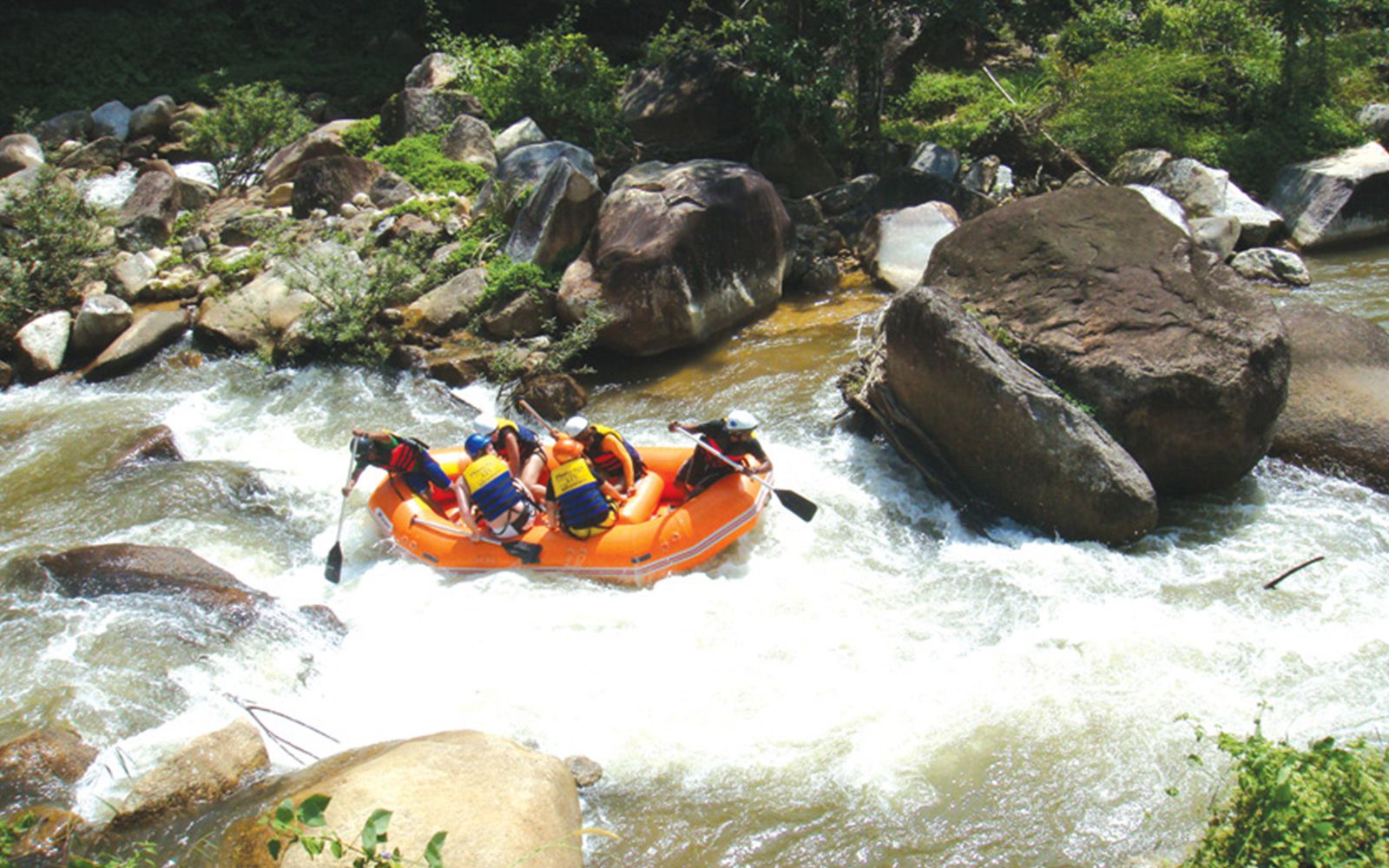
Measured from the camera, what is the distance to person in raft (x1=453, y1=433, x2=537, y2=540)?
7074mm

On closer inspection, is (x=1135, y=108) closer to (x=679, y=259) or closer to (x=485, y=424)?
(x=679, y=259)

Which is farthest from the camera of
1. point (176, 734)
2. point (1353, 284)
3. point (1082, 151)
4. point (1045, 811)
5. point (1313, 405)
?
point (1082, 151)

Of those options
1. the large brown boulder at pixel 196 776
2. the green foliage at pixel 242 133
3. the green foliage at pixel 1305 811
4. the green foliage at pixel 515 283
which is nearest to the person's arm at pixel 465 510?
the large brown boulder at pixel 196 776

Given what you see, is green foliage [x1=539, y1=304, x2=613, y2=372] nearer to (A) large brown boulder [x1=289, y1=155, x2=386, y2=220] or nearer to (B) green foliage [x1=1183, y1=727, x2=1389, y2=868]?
(A) large brown boulder [x1=289, y1=155, x2=386, y2=220]

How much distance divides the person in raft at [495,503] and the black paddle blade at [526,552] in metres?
0.09

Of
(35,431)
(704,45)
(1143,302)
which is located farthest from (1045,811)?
(704,45)

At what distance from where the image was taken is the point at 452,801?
4359 millimetres

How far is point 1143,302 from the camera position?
7227 mm

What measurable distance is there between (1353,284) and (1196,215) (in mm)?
1776

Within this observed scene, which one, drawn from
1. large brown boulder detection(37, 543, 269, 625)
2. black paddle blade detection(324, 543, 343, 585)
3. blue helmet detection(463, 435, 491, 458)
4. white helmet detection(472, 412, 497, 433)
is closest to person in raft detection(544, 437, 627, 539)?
blue helmet detection(463, 435, 491, 458)

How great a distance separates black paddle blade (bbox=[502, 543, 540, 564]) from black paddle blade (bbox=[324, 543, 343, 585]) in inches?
46.5

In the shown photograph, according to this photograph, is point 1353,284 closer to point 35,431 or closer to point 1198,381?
point 1198,381

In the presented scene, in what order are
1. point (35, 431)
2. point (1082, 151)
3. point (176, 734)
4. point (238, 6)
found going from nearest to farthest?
point (176, 734)
point (35, 431)
point (1082, 151)
point (238, 6)

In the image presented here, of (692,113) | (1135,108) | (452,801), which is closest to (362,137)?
(692,113)
